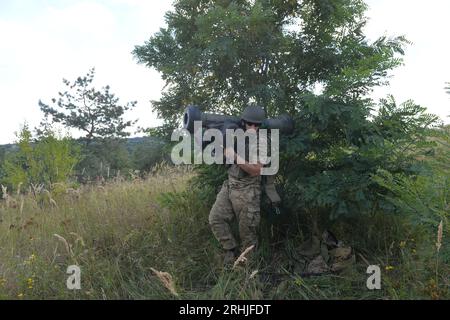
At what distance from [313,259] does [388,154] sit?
4.50 feet

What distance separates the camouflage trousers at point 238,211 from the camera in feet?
14.1

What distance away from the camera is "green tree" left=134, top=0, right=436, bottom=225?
402 cm

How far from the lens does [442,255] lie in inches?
126

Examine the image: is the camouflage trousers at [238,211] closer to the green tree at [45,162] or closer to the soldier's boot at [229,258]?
the soldier's boot at [229,258]

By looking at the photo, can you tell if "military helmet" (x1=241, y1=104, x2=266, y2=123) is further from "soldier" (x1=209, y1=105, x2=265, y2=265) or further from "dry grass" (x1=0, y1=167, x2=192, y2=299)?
"dry grass" (x1=0, y1=167, x2=192, y2=299)

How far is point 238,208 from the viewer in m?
4.33

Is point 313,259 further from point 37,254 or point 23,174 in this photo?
point 23,174

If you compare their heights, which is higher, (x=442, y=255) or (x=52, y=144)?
(x=52, y=144)

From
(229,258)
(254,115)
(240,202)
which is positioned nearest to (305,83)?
(254,115)

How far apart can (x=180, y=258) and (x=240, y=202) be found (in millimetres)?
997

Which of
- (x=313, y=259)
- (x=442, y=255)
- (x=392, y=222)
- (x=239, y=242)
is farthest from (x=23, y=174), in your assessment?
(x=442, y=255)

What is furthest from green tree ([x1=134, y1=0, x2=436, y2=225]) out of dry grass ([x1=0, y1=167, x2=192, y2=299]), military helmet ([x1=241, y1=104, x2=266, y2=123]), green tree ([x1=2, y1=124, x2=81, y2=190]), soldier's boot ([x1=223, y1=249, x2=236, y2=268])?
green tree ([x1=2, y1=124, x2=81, y2=190])

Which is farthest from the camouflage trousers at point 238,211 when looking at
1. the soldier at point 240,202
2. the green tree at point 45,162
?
the green tree at point 45,162
